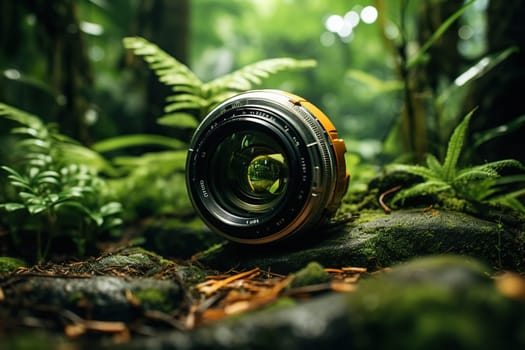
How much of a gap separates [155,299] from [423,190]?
1630 mm

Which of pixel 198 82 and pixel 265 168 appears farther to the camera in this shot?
pixel 198 82

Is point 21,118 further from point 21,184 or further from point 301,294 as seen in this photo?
point 301,294

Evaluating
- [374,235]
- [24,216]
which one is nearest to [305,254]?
[374,235]

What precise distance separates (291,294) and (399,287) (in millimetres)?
478

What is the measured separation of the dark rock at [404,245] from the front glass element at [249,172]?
272mm

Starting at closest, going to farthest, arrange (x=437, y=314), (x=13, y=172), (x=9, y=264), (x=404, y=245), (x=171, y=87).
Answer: (x=437, y=314), (x=404, y=245), (x=9, y=264), (x=13, y=172), (x=171, y=87)

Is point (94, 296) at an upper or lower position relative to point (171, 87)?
lower

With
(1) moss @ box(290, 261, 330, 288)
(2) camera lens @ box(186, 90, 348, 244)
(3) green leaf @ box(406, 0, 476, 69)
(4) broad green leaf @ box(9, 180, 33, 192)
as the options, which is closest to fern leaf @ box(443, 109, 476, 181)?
(2) camera lens @ box(186, 90, 348, 244)

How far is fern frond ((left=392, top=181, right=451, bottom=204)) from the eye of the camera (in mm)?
2293

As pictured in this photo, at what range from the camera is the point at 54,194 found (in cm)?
251

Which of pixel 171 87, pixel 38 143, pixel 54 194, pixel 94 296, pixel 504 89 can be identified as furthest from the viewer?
pixel 171 87

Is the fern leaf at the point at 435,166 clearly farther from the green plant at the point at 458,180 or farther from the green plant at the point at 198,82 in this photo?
the green plant at the point at 198,82

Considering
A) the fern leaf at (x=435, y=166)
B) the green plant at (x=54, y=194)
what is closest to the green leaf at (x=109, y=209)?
the green plant at (x=54, y=194)

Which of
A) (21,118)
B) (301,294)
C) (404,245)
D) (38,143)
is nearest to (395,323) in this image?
(301,294)
